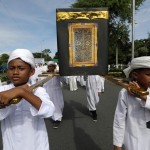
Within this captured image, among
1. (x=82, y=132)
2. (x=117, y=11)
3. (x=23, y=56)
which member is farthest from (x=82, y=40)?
(x=117, y=11)

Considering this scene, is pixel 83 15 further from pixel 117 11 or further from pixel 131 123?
pixel 117 11

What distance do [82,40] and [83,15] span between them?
425 millimetres

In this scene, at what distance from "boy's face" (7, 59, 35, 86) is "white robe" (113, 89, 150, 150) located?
986 millimetres

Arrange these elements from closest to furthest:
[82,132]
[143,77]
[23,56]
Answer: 1. [23,56]
2. [143,77]
3. [82,132]

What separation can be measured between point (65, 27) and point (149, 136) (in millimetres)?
2581

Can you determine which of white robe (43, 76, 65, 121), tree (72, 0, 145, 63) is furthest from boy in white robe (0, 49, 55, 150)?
tree (72, 0, 145, 63)

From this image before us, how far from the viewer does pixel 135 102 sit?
2832mm

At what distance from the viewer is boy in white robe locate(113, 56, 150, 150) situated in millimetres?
2711

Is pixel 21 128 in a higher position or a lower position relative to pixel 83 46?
lower

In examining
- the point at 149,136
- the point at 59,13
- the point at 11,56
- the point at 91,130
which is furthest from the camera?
the point at 91,130

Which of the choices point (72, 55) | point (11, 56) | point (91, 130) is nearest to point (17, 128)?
point (11, 56)

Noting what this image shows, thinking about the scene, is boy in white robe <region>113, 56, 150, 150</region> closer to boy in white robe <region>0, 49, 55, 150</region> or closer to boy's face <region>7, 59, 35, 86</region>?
boy in white robe <region>0, 49, 55, 150</region>

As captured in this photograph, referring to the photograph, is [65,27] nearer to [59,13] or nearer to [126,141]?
[59,13]

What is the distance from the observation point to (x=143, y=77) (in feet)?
8.91
